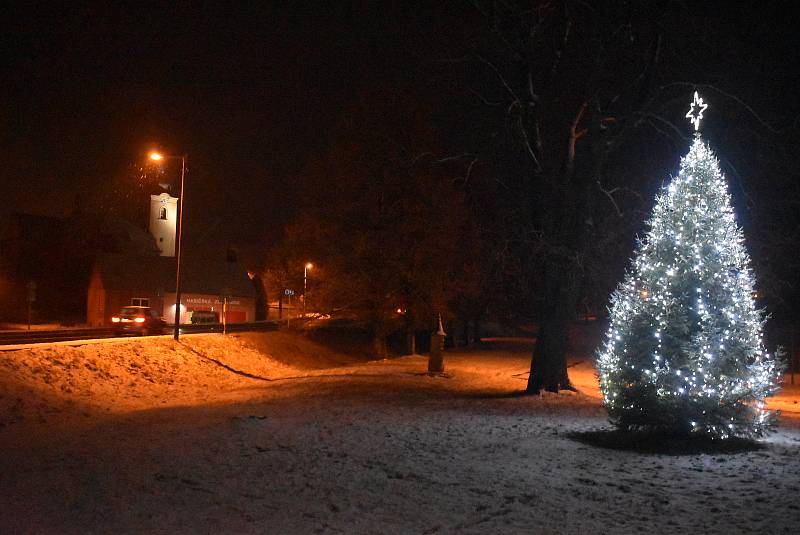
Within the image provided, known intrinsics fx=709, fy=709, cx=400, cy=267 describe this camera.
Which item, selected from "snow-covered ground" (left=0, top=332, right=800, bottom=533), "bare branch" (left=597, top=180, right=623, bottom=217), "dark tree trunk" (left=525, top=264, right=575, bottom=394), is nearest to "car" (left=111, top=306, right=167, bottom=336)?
"snow-covered ground" (left=0, top=332, right=800, bottom=533)

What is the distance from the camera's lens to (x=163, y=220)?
9338 cm

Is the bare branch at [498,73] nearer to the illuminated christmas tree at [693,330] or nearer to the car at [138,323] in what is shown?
the illuminated christmas tree at [693,330]

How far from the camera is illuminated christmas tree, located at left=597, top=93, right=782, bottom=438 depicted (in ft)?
36.8

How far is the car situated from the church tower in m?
54.7

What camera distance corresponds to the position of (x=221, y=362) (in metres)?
30.1

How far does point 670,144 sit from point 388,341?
3802 centimetres

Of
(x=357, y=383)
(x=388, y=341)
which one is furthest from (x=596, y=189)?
(x=388, y=341)

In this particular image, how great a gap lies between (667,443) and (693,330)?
186 cm

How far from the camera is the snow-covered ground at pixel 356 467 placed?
720cm

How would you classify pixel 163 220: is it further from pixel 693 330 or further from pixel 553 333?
pixel 693 330

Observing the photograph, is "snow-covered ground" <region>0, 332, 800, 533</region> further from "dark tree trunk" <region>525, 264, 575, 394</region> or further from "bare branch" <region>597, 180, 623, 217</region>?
"bare branch" <region>597, 180, 623, 217</region>

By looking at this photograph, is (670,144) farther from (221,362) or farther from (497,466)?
(221,362)

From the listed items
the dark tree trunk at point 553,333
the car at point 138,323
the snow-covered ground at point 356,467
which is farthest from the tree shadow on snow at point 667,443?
the car at point 138,323

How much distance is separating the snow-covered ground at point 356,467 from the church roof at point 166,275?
41.8 m
